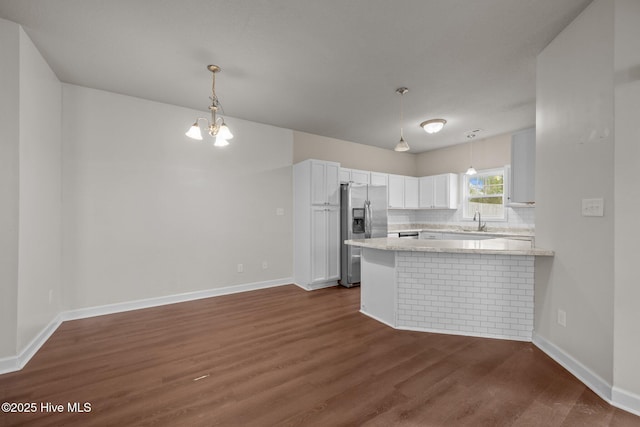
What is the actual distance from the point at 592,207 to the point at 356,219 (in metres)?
3.17

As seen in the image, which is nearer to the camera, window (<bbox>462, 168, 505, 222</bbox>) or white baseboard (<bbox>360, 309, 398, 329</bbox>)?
white baseboard (<bbox>360, 309, 398, 329</bbox>)

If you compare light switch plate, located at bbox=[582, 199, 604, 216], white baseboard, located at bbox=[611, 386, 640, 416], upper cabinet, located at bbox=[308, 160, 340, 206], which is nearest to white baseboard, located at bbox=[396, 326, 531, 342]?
white baseboard, located at bbox=[611, 386, 640, 416]

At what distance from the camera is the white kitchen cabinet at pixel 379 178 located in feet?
18.7

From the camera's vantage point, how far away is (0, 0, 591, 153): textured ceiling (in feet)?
6.80

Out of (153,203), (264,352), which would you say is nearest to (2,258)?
(153,203)

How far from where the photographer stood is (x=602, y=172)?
6.17 ft

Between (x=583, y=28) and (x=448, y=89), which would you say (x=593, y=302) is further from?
(x=448, y=89)

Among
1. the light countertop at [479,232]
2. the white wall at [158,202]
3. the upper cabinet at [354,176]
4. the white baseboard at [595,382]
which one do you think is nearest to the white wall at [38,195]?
the white wall at [158,202]

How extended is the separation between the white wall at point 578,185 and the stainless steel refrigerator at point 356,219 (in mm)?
2521

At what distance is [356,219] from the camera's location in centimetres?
484

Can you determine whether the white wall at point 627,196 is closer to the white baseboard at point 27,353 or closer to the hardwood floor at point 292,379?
the hardwood floor at point 292,379

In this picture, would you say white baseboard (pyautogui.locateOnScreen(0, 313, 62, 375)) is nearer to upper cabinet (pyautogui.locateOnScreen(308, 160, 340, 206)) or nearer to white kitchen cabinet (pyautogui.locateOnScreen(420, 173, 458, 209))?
upper cabinet (pyautogui.locateOnScreen(308, 160, 340, 206))

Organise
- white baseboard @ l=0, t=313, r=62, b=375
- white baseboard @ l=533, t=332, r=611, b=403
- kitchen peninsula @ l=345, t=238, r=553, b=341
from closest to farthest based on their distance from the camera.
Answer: white baseboard @ l=533, t=332, r=611, b=403 → white baseboard @ l=0, t=313, r=62, b=375 → kitchen peninsula @ l=345, t=238, r=553, b=341

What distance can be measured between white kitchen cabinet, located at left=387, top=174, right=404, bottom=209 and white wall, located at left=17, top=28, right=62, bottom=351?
544 centimetres
